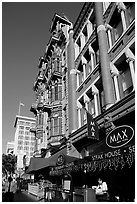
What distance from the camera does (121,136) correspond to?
8305 mm

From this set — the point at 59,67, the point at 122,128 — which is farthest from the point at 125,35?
the point at 59,67

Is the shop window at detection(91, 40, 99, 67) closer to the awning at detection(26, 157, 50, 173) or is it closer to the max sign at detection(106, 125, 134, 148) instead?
the max sign at detection(106, 125, 134, 148)

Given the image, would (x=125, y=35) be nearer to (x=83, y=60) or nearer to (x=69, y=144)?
(x=83, y=60)

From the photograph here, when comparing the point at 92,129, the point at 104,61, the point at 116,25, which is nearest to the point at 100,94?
the point at 104,61

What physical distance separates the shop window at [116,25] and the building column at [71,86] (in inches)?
251

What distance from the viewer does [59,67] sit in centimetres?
2433

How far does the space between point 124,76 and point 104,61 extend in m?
1.76

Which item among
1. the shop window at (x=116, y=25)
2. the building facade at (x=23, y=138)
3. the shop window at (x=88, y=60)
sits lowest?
the building facade at (x=23, y=138)

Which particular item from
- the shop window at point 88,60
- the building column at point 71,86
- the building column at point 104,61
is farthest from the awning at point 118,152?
the shop window at point 88,60

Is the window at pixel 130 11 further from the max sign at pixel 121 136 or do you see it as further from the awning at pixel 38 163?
the awning at pixel 38 163

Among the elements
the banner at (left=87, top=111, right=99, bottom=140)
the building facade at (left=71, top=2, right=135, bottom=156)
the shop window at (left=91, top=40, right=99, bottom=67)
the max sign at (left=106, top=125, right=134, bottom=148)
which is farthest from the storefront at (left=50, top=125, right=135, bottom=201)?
the shop window at (left=91, top=40, right=99, bottom=67)

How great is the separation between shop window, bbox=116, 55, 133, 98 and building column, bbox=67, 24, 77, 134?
6.52m

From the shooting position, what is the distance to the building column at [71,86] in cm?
1672

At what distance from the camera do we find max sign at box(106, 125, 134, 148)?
792 centimetres
